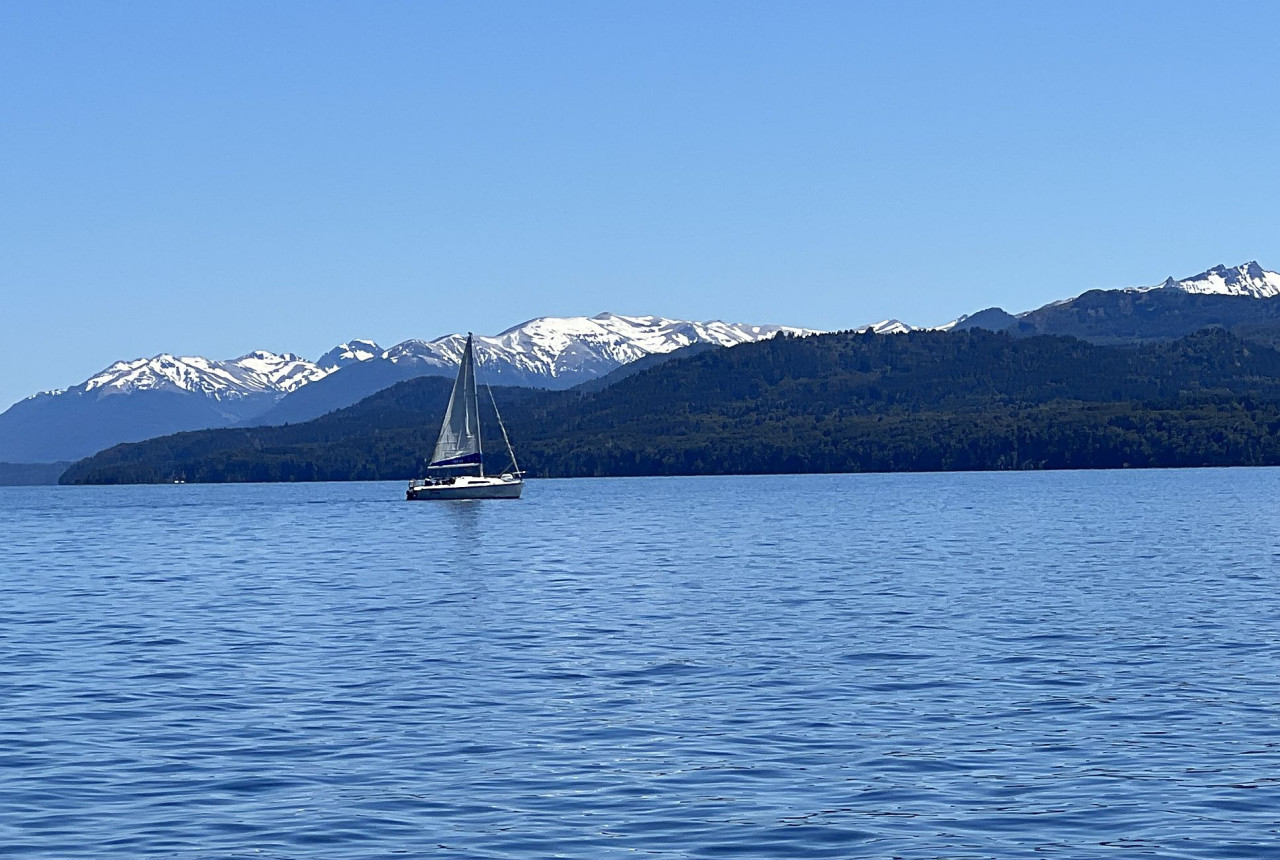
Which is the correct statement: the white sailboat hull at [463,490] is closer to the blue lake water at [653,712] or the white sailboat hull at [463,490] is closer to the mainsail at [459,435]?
the mainsail at [459,435]

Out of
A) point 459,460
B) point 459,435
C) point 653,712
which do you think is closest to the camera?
point 653,712

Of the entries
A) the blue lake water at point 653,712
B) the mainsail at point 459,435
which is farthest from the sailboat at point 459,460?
the blue lake water at point 653,712

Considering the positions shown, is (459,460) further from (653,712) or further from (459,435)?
(653,712)

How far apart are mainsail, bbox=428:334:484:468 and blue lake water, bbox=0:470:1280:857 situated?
370 feet

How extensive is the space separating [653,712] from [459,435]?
161 m

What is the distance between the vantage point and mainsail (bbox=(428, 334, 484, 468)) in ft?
624

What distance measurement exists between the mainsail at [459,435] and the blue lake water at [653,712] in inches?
4436

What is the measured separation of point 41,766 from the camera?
29312mm

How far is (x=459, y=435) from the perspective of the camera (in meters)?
194

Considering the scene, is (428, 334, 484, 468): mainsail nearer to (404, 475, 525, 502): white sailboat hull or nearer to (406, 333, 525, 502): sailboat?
(406, 333, 525, 502): sailboat

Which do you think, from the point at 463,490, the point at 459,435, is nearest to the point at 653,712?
the point at 459,435

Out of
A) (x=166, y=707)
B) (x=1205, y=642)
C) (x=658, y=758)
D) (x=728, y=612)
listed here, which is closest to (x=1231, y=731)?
(x=658, y=758)

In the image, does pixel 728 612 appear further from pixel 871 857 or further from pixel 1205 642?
pixel 871 857

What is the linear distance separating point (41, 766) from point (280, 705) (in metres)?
7.29
